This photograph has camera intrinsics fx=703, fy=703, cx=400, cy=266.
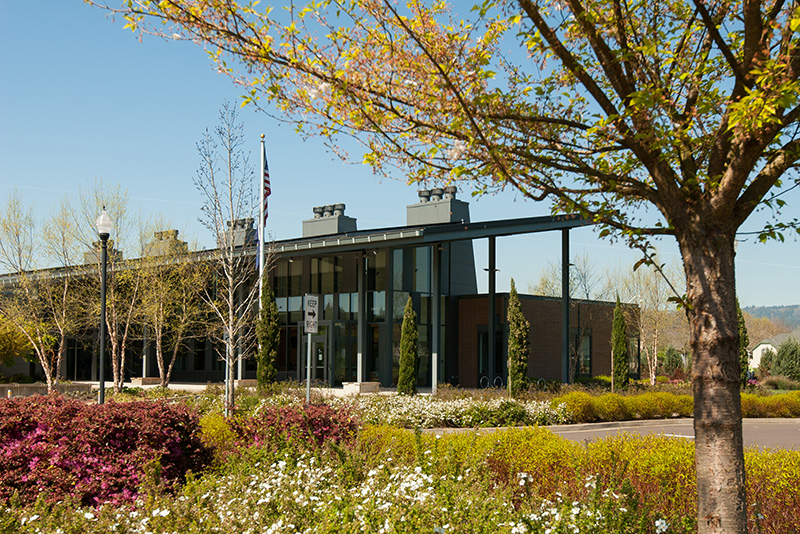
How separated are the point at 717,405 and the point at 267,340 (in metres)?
23.6

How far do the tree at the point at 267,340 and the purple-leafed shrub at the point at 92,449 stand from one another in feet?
54.7

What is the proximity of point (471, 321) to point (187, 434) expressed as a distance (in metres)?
25.1

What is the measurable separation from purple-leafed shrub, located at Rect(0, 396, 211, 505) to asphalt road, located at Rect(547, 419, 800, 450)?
10.1 meters

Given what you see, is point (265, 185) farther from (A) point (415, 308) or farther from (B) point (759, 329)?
(B) point (759, 329)

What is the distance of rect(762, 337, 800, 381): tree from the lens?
134 feet

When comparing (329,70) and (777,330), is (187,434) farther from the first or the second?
(777,330)

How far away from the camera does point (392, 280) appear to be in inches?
1179

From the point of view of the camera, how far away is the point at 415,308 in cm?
3108

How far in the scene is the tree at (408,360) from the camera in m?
24.0

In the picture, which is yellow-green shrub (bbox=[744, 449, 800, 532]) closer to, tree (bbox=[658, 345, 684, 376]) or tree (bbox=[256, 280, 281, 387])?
tree (bbox=[256, 280, 281, 387])

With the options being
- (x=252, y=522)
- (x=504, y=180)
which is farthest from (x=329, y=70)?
(x=252, y=522)

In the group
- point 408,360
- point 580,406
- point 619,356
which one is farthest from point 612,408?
point 619,356

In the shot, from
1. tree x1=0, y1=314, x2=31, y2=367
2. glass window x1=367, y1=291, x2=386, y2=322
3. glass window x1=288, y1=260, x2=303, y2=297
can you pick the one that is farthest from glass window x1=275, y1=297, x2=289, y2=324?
tree x1=0, y1=314, x2=31, y2=367

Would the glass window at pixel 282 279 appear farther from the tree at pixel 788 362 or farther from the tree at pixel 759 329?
the tree at pixel 759 329
